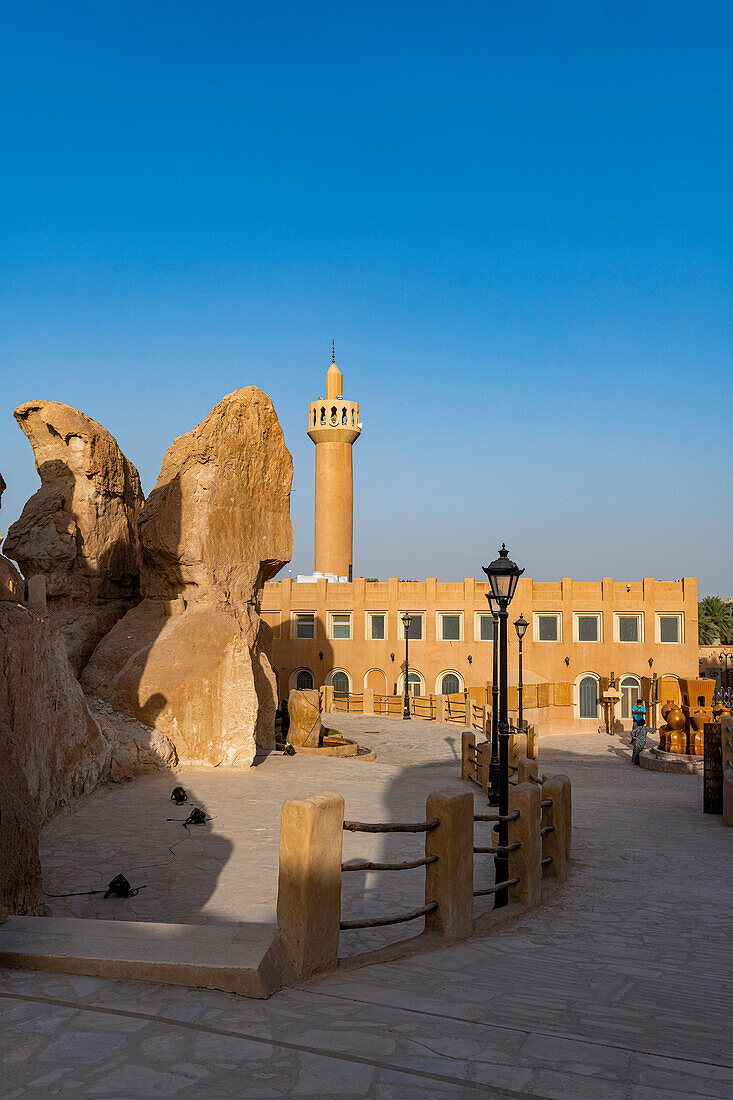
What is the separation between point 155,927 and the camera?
4660 mm

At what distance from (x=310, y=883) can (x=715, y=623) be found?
6034 centimetres

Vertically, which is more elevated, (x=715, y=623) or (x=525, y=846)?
(x=715, y=623)

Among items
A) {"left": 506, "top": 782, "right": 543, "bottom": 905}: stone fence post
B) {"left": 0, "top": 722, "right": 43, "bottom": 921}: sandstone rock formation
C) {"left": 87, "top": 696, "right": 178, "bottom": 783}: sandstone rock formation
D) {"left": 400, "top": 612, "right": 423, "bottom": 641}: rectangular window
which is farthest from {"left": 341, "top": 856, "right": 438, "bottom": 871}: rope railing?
{"left": 400, "top": 612, "right": 423, "bottom": 641}: rectangular window

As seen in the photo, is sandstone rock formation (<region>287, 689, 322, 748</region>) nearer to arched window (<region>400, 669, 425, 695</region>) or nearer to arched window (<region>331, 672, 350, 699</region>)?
arched window (<region>400, 669, 425, 695</region>)

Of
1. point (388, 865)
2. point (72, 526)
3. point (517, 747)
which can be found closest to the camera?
point (388, 865)

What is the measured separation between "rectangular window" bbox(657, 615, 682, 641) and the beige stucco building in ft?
0.15

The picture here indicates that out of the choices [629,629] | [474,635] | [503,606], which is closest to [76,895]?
[503,606]

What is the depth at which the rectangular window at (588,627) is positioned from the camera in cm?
3878

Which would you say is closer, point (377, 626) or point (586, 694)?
point (586, 694)

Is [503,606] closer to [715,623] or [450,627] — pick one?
[450,627]

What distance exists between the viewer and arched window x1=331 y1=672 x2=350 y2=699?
4041 cm

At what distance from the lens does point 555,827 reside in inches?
347

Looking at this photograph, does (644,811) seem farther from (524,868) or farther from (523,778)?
(524,868)

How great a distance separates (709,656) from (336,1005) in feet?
174
